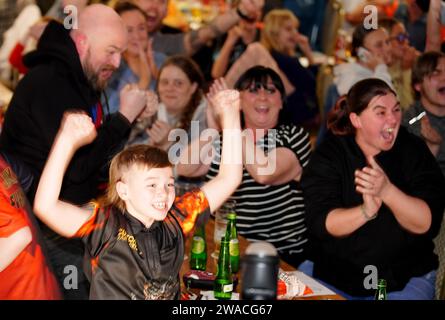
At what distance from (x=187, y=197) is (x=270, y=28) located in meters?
3.17

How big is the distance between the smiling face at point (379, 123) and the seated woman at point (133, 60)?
1459mm

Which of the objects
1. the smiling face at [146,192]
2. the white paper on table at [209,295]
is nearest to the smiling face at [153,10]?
the white paper on table at [209,295]

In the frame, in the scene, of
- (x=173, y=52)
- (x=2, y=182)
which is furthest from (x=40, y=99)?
(x=173, y=52)

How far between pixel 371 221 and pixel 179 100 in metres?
1.38

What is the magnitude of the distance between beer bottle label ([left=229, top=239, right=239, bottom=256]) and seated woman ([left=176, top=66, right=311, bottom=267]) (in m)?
0.53

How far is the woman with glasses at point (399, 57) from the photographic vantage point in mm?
4152

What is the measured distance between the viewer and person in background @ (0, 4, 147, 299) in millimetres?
2734

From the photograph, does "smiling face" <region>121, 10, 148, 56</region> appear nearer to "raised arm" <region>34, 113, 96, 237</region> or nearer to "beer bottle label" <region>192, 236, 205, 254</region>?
"beer bottle label" <region>192, 236, 205, 254</region>

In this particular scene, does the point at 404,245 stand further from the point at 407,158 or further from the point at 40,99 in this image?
the point at 40,99

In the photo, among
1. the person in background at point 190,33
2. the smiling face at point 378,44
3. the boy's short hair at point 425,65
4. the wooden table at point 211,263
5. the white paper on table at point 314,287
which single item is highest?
the person in background at point 190,33

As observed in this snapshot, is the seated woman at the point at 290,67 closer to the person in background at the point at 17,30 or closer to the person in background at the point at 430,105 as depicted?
the person in background at the point at 430,105
